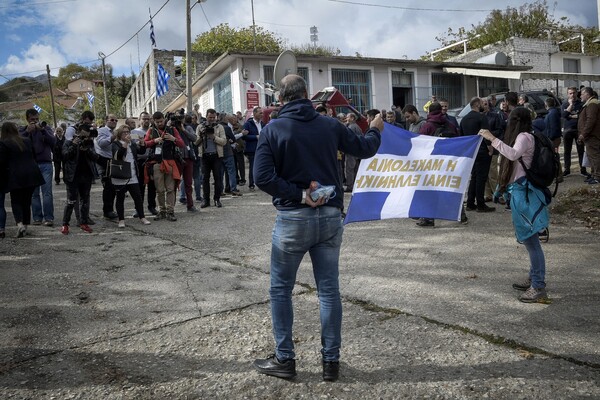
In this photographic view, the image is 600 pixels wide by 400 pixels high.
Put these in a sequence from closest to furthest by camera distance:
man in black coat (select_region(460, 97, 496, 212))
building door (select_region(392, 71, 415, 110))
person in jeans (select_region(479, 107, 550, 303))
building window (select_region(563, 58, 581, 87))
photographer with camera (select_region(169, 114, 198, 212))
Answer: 1. person in jeans (select_region(479, 107, 550, 303))
2. man in black coat (select_region(460, 97, 496, 212))
3. photographer with camera (select_region(169, 114, 198, 212))
4. building door (select_region(392, 71, 415, 110))
5. building window (select_region(563, 58, 581, 87))

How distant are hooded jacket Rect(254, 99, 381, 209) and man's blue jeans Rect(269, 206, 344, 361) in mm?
Result: 112

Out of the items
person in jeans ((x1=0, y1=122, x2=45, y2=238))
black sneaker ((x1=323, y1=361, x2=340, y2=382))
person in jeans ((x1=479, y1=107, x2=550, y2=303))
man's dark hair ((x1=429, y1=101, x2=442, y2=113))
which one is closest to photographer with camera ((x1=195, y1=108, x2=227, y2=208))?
person in jeans ((x1=0, y1=122, x2=45, y2=238))

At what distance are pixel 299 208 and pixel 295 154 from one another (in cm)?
35

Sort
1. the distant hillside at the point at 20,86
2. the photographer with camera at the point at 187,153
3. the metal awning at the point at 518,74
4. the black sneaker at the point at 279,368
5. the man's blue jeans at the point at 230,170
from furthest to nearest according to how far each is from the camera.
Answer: the distant hillside at the point at 20,86, the metal awning at the point at 518,74, the man's blue jeans at the point at 230,170, the photographer with camera at the point at 187,153, the black sneaker at the point at 279,368

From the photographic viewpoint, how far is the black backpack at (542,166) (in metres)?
4.89

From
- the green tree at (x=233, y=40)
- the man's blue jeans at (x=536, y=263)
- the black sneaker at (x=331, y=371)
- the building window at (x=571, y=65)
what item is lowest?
the black sneaker at (x=331, y=371)

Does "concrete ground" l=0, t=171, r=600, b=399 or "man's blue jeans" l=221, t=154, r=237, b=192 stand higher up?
"man's blue jeans" l=221, t=154, r=237, b=192

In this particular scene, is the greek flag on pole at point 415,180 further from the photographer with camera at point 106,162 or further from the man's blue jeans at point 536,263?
the photographer with camera at point 106,162

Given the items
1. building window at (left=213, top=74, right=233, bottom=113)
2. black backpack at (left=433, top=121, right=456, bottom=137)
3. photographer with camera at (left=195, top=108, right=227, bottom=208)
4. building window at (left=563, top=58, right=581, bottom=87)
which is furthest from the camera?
building window at (left=563, top=58, right=581, bottom=87)

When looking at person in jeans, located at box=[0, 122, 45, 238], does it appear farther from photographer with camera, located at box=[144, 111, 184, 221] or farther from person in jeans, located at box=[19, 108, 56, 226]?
photographer with camera, located at box=[144, 111, 184, 221]

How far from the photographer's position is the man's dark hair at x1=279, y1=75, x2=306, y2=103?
355 cm

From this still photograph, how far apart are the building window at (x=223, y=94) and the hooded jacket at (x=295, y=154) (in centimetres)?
2183

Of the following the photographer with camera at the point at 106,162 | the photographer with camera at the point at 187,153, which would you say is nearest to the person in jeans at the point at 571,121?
the photographer with camera at the point at 187,153

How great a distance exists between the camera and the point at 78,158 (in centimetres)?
877
